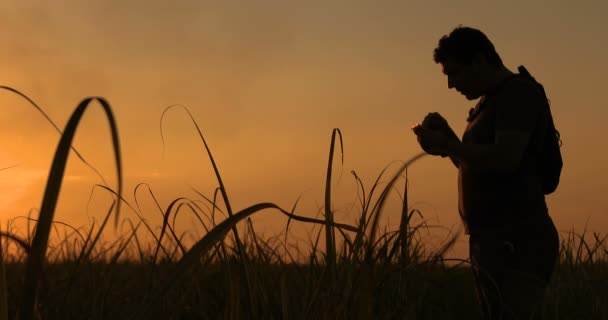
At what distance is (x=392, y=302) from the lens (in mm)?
2662

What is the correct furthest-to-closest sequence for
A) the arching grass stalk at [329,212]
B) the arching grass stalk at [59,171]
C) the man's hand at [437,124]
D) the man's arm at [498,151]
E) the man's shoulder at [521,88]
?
the man's hand at [437,124] → the man's shoulder at [521,88] → the man's arm at [498,151] → the arching grass stalk at [329,212] → the arching grass stalk at [59,171]

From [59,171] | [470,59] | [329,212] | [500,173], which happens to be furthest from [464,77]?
[59,171]

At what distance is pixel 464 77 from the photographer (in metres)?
2.76

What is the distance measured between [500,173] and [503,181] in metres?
0.05

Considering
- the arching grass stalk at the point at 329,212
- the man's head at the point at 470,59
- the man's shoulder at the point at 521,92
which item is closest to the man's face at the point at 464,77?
the man's head at the point at 470,59

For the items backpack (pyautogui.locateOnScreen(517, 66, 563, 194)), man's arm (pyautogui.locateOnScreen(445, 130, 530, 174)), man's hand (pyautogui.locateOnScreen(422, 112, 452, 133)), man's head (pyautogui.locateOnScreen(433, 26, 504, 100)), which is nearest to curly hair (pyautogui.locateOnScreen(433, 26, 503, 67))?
man's head (pyautogui.locateOnScreen(433, 26, 504, 100))

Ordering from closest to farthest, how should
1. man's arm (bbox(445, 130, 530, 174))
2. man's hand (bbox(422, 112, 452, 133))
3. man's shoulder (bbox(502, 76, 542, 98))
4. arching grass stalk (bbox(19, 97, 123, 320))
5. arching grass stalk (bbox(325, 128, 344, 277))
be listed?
1. arching grass stalk (bbox(19, 97, 123, 320))
2. arching grass stalk (bbox(325, 128, 344, 277))
3. man's arm (bbox(445, 130, 530, 174))
4. man's shoulder (bbox(502, 76, 542, 98))
5. man's hand (bbox(422, 112, 452, 133))

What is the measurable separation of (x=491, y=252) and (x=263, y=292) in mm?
1063

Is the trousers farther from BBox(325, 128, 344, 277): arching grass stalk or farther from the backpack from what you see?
BBox(325, 128, 344, 277): arching grass stalk

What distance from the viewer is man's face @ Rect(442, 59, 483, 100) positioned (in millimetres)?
2742

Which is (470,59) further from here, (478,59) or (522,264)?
(522,264)

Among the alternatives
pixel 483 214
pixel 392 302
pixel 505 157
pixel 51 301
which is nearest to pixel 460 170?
pixel 483 214

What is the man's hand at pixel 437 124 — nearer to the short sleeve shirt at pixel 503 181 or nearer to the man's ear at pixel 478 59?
the short sleeve shirt at pixel 503 181

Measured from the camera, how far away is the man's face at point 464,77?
2.74m
